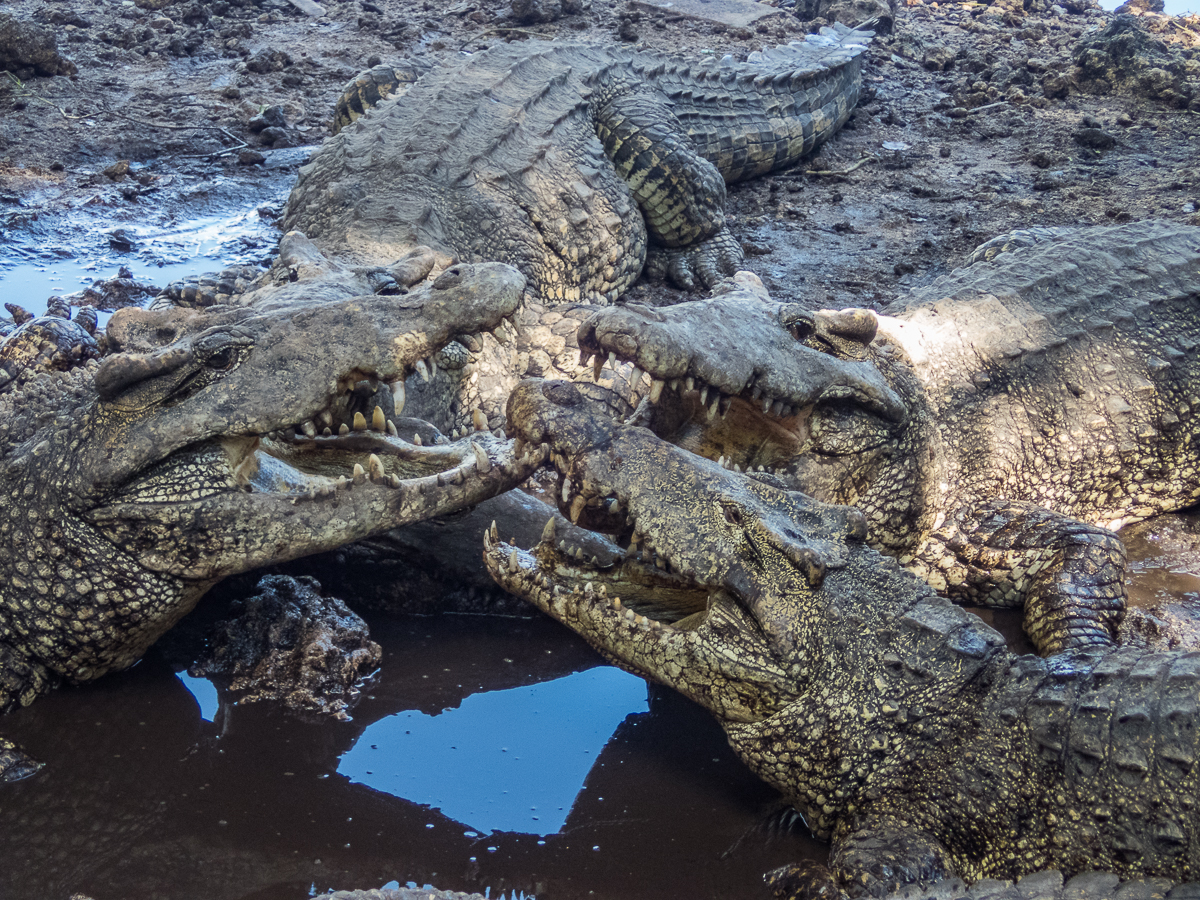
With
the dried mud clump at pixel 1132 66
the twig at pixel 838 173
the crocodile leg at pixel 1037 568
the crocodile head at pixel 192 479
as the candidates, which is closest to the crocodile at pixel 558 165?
the twig at pixel 838 173

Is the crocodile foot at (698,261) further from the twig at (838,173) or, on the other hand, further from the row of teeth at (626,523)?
the row of teeth at (626,523)

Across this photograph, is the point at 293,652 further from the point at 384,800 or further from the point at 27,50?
the point at 27,50

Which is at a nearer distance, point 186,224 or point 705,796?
point 705,796

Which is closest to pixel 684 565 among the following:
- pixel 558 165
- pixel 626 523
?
pixel 626 523

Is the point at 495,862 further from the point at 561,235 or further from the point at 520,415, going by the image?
the point at 561,235

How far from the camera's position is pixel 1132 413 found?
4012mm

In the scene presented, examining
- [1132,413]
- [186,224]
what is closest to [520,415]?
[1132,413]

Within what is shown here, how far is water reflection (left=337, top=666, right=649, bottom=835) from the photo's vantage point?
8.71ft

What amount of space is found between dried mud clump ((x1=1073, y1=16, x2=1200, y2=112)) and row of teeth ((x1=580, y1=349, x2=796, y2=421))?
274 inches

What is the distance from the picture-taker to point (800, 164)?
7.34 meters

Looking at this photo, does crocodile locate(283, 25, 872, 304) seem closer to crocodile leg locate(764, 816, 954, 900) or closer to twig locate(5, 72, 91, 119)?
twig locate(5, 72, 91, 119)

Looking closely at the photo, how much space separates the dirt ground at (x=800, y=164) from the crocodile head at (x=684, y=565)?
3058 mm

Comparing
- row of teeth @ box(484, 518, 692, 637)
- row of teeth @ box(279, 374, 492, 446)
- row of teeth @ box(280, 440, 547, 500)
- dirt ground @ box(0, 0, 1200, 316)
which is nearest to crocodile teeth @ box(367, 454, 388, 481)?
row of teeth @ box(280, 440, 547, 500)

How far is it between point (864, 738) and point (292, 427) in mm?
1713
